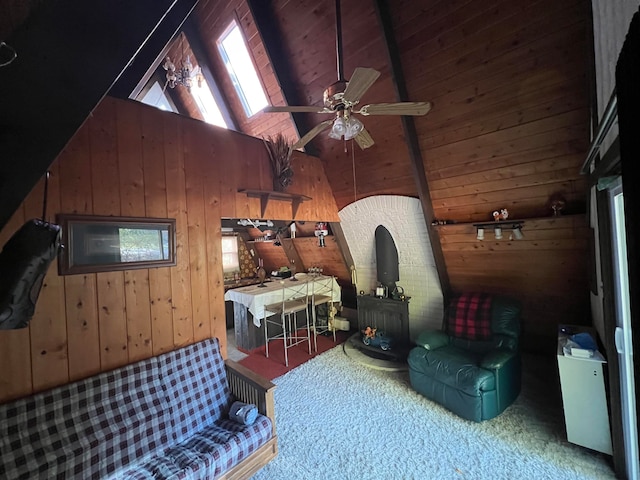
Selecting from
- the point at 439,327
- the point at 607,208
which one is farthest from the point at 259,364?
the point at 607,208

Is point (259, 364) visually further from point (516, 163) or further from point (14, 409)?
point (516, 163)

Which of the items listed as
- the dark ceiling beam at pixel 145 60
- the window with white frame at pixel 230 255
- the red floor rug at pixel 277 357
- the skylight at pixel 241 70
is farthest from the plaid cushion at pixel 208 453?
the skylight at pixel 241 70

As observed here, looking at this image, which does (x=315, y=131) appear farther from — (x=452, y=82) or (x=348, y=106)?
(x=452, y=82)

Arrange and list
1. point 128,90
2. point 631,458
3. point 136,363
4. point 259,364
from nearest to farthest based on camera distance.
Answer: point 631,458 → point 136,363 → point 128,90 → point 259,364

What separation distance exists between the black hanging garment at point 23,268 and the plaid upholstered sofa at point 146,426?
4.09ft

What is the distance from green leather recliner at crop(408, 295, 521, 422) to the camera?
2.43 meters

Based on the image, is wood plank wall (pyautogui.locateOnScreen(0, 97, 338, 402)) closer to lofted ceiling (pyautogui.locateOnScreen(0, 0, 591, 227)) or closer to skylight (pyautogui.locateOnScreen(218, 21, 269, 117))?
lofted ceiling (pyautogui.locateOnScreen(0, 0, 591, 227))

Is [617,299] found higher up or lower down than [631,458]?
higher up

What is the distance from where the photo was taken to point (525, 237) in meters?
2.97

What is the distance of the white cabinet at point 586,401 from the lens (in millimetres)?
1987

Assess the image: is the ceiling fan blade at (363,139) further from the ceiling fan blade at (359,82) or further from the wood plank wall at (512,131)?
the wood plank wall at (512,131)

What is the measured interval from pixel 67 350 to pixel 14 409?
36cm

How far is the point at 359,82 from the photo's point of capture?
1.68 m

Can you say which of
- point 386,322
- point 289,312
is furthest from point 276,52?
point 386,322
